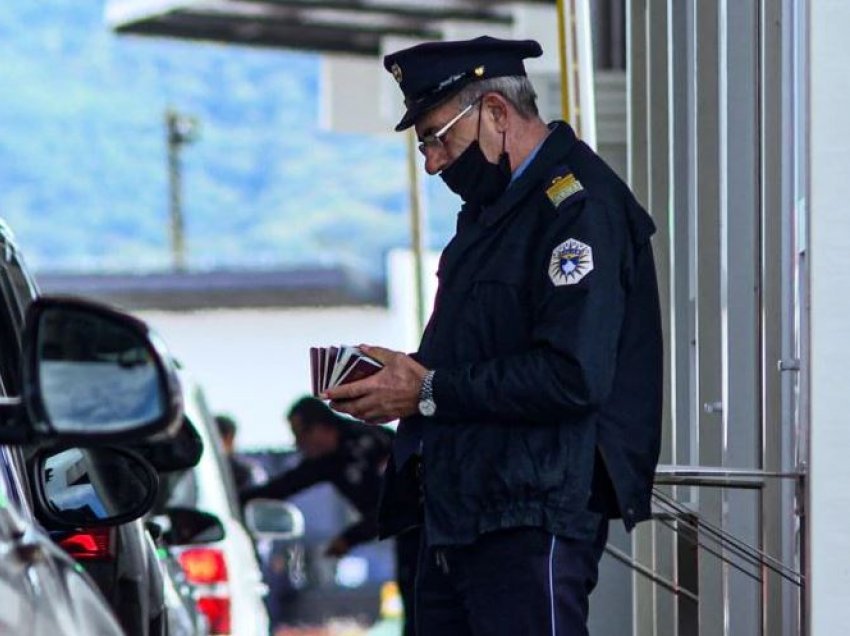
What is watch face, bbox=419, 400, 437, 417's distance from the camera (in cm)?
529

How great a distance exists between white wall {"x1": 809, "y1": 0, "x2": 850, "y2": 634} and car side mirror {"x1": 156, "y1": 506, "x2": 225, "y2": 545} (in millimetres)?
4260

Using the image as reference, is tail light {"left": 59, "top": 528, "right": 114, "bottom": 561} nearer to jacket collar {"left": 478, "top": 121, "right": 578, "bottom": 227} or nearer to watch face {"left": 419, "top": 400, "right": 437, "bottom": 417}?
watch face {"left": 419, "top": 400, "right": 437, "bottom": 417}

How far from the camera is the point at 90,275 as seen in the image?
1510 inches

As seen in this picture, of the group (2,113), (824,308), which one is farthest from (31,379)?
(2,113)

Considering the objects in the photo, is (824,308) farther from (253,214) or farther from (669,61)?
(253,214)

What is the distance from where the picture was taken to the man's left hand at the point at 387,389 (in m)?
5.32

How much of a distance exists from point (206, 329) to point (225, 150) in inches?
3848

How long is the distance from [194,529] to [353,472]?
574 cm

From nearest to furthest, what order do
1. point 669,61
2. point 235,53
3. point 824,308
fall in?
point 824,308 → point 669,61 → point 235,53

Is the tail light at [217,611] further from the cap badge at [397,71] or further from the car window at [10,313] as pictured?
the cap badge at [397,71]

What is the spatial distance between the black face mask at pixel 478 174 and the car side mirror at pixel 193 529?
3.42 m

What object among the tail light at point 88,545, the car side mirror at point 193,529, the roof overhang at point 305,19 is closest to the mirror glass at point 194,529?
the car side mirror at point 193,529

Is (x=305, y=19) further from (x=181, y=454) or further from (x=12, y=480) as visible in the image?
(x=12, y=480)

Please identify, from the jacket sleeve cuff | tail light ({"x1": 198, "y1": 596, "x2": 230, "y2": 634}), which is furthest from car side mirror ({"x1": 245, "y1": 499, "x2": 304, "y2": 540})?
the jacket sleeve cuff
